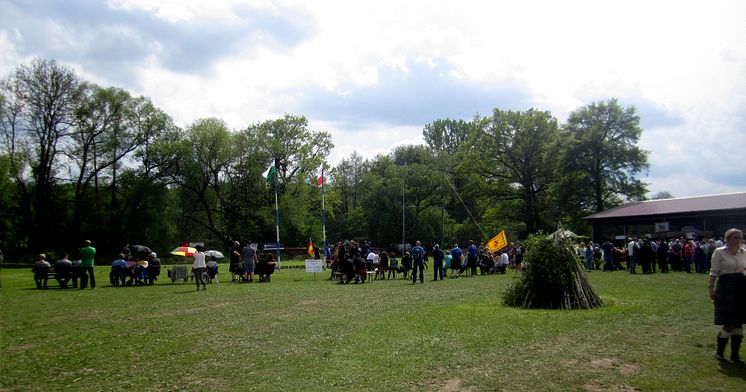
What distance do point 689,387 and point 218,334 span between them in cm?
751

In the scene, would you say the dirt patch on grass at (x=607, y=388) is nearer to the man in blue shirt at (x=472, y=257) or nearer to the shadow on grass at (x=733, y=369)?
the shadow on grass at (x=733, y=369)

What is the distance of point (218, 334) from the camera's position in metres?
9.58

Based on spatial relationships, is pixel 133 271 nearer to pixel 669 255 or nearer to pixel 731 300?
pixel 731 300

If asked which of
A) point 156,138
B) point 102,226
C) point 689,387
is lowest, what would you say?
point 689,387

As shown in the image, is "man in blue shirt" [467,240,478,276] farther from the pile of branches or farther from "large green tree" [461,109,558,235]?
"large green tree" [461,109,558,235]

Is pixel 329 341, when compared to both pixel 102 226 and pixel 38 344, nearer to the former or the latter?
pixel 38 344

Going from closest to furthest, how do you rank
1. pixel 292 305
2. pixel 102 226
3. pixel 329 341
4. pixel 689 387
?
pixel 689 387 → pixel 329 341 → pixel 292 305 → pixel 102 226

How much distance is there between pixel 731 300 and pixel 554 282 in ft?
17.3

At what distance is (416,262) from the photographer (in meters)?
21.3

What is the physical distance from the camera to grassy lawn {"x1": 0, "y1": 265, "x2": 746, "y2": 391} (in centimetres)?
633

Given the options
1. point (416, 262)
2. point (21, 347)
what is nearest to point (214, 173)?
point (416, 262)

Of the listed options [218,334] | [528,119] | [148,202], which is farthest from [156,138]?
[218,334]

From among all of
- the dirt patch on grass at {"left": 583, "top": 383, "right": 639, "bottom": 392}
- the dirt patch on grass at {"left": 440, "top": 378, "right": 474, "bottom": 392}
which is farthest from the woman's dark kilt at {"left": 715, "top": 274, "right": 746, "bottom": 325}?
the dirt patch on grass at {"left": 440, "top": 378, "right": 474, "bottom": 392}

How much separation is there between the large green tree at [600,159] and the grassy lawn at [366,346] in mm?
34696
